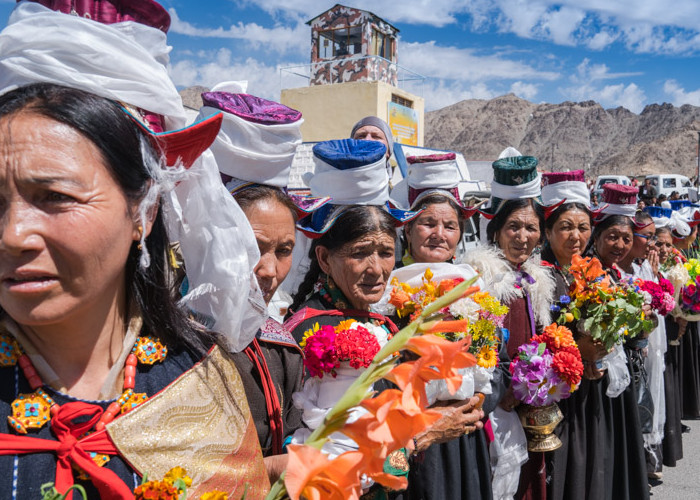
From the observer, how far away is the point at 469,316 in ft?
8.92

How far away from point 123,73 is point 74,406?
29.2 inches

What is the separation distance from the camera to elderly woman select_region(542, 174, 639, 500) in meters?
3.89

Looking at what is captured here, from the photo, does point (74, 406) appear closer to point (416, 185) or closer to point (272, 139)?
point (272, 139)

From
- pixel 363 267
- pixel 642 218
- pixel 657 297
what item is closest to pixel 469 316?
pixel 363 267

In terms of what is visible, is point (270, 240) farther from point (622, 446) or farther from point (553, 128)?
point (553, 128)

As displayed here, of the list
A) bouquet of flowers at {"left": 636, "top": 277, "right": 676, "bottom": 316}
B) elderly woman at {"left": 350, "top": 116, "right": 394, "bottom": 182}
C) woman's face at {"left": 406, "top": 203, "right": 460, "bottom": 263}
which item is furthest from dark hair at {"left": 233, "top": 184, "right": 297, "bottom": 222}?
bouquet of flowers at {"left": 636, "top": 277, "right": 676, "bottom": 316}

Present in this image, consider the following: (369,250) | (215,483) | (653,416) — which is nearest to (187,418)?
(215,483)

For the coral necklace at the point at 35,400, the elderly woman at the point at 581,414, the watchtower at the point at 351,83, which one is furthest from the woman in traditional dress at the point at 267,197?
the watchtower at the point at 351,83

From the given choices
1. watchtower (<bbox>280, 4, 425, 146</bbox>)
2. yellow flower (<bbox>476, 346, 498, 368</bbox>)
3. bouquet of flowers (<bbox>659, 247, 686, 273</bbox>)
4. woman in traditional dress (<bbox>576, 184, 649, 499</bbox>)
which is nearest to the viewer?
yellow flower (<bbox>476, 346, 498, 368</bbox>)

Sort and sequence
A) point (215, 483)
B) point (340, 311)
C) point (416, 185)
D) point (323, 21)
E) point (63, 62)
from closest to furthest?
point (63, 62), point (215, 483), point (340, 311), point (416, 185), point (323, 21)

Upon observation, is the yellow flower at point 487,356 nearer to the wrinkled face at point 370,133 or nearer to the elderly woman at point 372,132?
the elderly woman at point 372,132

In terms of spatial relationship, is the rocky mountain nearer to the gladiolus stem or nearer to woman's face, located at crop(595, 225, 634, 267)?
woman's face, located at crop(595, 225, 634, 267)

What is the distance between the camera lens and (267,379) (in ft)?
6.40

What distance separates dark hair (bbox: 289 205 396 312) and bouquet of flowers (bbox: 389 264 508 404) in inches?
11.9
